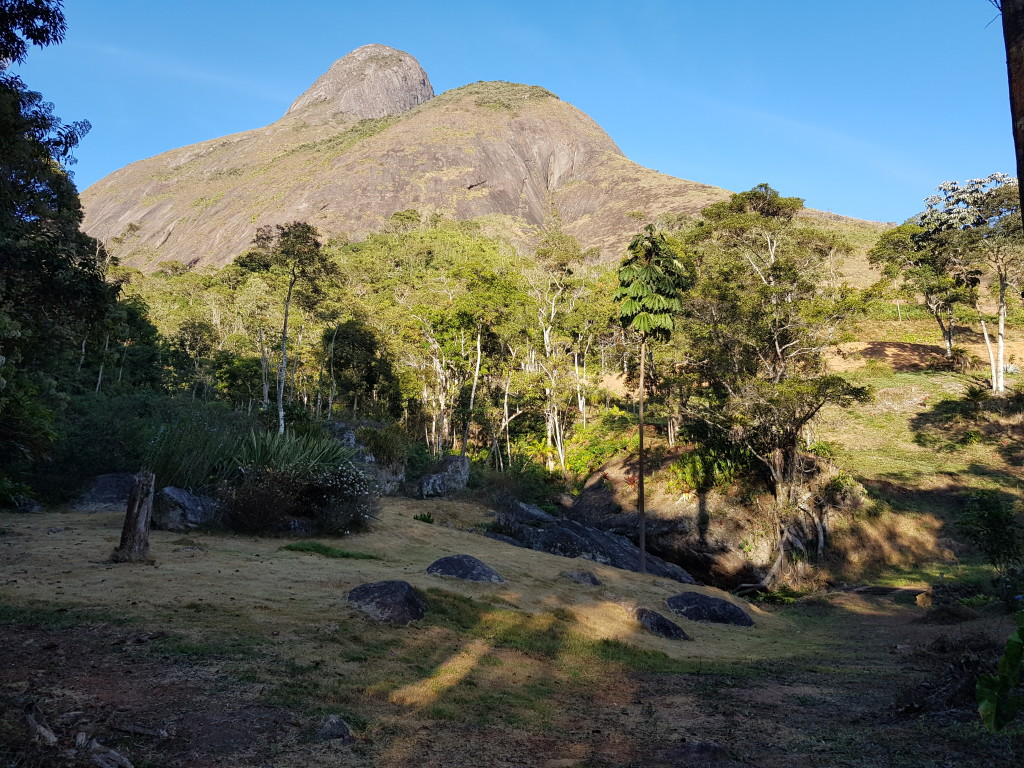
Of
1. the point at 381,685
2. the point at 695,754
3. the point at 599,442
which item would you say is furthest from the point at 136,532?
the point at 599,442

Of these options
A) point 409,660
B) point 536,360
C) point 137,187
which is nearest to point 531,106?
point 137,187

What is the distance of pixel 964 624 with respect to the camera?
1254cm

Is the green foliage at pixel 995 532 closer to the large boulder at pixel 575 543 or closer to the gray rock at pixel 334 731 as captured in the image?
the large boulder at pixel 575 543

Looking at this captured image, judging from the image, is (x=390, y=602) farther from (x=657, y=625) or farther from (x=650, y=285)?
(x=650, y=285)

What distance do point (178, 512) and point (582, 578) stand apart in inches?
352

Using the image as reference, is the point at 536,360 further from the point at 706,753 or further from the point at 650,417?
the point at 706,753

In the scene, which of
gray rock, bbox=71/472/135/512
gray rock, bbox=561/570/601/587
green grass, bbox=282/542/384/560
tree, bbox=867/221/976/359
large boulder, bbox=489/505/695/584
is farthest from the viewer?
tree, bbox=867/221/976/359

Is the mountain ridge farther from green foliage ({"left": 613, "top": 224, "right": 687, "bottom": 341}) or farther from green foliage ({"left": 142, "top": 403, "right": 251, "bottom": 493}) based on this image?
green foliage ({"left": 142, "top": 403, "right": 251, "bottom": 493})

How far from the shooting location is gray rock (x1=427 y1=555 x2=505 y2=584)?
1170cm

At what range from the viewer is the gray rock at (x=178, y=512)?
42.5ft

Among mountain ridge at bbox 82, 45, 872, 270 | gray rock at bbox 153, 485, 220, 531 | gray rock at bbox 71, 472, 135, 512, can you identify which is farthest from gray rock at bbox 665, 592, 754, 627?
mountain ridge at bbox 82, 45, 872, 270

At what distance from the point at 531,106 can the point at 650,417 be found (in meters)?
167

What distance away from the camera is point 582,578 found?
13.9m

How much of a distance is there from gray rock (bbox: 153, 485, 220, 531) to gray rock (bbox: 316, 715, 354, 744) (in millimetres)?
10004
